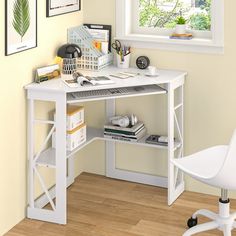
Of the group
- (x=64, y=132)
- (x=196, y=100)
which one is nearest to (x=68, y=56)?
(x=64, y=132)

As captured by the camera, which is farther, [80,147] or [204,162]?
[80,147]

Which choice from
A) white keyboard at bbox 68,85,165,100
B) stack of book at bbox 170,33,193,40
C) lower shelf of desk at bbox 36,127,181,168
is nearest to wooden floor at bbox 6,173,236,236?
lower shelf of desk at bbox 36,127,181,168

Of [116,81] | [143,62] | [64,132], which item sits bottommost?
[64,132]

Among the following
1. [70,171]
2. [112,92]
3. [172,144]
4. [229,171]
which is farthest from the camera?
[70,171]

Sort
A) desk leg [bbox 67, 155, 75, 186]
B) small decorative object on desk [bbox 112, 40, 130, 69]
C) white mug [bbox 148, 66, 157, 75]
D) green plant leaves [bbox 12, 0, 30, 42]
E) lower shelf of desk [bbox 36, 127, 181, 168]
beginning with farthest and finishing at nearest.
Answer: desk leg [bbox 67, 155, 75, 186] → small decorative object on desk [bbox 112, 40, 130, 69] → white mug [bbox 148, 66, 157, 75] → lower shelf of desk [bbox 36, 127, 181, 168] → green plant leaves [bbox 12, 0, 30, 42]

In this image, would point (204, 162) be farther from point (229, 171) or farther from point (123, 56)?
point (123, 56)

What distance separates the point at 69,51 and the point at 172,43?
71cm

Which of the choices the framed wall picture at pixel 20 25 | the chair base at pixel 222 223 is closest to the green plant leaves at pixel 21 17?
the framed wall picture at pixel 20 25

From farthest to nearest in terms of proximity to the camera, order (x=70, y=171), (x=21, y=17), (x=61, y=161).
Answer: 1. (x=70, y=171)
2. (x=61, y=161)
3. (x=21, y=17)

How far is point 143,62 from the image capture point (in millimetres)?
4246

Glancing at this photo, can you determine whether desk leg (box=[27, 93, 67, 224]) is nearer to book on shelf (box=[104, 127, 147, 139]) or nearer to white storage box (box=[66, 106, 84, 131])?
white storage box (box=[66, 106, 84, 131])

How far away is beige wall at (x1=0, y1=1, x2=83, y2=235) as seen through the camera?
3.56 m

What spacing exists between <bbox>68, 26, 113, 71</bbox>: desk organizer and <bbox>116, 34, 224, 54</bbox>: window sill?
226 mm

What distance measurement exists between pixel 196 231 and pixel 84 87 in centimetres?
107
